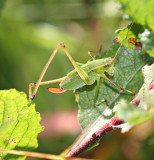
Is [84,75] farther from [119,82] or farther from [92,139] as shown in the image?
[92,139]

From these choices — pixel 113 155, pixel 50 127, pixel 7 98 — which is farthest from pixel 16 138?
pixel 50 127

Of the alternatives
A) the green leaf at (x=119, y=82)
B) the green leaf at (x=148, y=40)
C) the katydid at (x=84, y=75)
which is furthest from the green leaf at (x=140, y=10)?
the katydid at (x=84, y=75)

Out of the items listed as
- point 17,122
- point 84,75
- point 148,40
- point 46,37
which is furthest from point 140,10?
point 46,37

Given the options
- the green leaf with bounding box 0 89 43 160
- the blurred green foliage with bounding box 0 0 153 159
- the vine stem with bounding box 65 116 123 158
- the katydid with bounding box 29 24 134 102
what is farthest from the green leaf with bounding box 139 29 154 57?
the blurred green foliage with bounding box 0 0 153 159

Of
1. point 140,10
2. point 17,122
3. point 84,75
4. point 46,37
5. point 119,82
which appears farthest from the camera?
point 46,37

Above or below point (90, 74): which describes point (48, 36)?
above

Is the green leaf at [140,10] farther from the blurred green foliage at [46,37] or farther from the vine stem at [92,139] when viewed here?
the blurred green foliage at [46,37]

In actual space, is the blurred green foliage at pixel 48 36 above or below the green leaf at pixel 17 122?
above
